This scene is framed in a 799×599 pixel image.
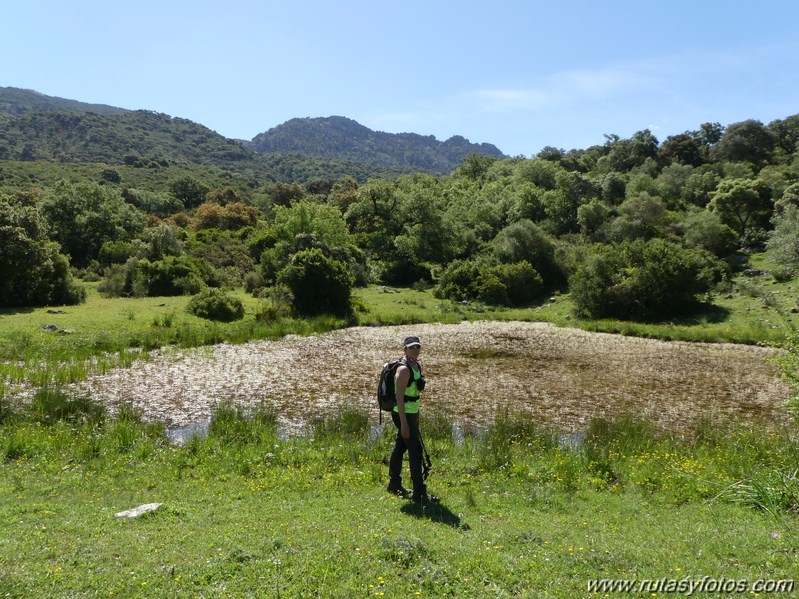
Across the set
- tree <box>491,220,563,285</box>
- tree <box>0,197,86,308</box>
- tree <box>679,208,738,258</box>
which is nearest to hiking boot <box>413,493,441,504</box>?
tree <box>0,197,86,308</box>

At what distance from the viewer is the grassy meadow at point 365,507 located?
17.5ft

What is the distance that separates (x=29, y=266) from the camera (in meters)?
28.1

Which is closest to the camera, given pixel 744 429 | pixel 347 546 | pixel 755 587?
pixel 755 587

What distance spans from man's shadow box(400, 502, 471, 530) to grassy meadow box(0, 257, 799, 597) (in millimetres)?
44

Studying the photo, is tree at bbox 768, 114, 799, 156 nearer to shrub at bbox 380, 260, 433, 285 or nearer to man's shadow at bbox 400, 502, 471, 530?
shrub at bbox 380, 260, 433, 285

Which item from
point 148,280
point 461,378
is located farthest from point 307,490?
point 148,280

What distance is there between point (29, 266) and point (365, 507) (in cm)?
2881

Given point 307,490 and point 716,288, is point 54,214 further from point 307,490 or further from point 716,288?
point 716,288

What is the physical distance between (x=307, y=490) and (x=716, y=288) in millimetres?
36064

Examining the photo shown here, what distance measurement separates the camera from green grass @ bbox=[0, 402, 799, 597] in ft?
Answer: 17.5

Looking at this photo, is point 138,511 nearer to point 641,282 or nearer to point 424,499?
point 424,499

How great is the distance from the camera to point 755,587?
4.98 m

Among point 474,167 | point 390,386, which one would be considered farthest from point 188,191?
point 390,386

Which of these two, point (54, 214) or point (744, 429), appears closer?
point (744, 429)
